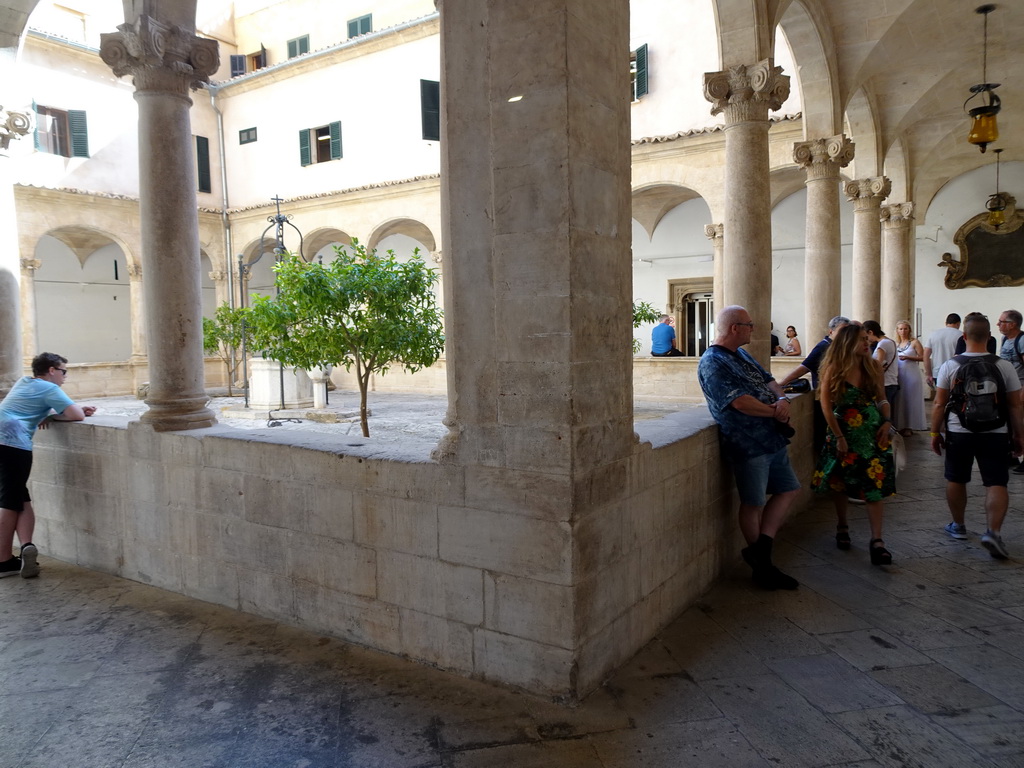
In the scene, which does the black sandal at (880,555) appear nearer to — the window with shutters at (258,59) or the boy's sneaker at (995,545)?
the boy's sneaker at (995,545)

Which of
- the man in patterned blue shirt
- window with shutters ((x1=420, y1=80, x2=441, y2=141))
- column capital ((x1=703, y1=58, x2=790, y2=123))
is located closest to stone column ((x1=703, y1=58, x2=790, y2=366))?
column capital ((x1=703, y1=58, x2=790, y2=123))

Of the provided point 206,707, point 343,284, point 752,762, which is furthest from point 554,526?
point 343,284

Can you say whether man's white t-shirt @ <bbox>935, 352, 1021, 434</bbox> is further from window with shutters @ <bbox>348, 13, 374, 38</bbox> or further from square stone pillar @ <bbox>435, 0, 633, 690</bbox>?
window with shutters @ <bbox>348, 13, 374, 38</bbox>

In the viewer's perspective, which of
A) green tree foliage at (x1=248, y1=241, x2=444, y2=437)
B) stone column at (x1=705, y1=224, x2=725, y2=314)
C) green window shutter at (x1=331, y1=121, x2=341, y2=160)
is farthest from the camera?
green window shutter at (x1=331, y1=121, x2=341, y2=160)

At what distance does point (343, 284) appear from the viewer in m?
7.48

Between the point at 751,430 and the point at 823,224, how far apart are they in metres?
4.79

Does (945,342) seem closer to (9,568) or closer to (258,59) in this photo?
(9,568)

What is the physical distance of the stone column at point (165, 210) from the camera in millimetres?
4172

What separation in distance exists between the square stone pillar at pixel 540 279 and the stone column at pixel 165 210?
2131mm

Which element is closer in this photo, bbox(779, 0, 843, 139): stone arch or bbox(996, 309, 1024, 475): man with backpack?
bbox(996, 309, 1024, 475): man with backpack

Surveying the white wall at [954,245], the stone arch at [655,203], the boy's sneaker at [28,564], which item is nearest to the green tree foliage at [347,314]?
the boy's sneaker at [28,564]

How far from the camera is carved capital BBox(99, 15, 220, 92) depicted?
4.16 metres

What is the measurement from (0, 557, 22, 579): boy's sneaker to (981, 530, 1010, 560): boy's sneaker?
230 inches

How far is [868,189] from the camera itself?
32.2 feet
